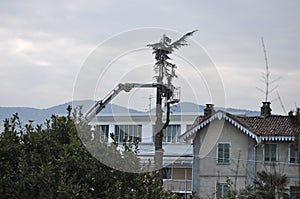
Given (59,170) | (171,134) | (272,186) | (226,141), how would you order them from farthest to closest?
(171,134)
(226,141)
(59,170)
(272,186)

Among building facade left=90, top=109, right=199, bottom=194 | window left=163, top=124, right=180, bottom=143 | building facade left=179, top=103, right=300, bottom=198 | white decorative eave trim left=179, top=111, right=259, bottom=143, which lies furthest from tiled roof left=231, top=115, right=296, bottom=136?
window left=163, top=124, right=180, bottom=143

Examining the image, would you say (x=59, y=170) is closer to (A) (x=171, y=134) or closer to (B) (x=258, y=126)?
(B) (x=258, y=126)

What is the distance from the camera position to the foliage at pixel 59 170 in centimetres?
796

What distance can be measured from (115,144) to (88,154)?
1.75 ft

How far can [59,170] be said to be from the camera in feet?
26.3

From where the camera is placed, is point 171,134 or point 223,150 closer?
point 223,150

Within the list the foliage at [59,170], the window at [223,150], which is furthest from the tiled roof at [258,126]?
the foliage at [59,170]

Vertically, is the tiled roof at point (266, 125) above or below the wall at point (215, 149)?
above

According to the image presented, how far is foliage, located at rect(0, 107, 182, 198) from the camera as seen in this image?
7965 mm

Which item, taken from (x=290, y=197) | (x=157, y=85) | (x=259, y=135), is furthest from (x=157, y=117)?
(x=290, y=197)

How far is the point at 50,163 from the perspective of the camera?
8078 millimetres

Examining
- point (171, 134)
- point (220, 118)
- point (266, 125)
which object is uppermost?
point (220, 118)

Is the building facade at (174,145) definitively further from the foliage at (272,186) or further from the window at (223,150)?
the foliage at (272,186)

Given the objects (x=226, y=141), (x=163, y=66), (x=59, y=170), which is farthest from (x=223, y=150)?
(x=59, y=170)
